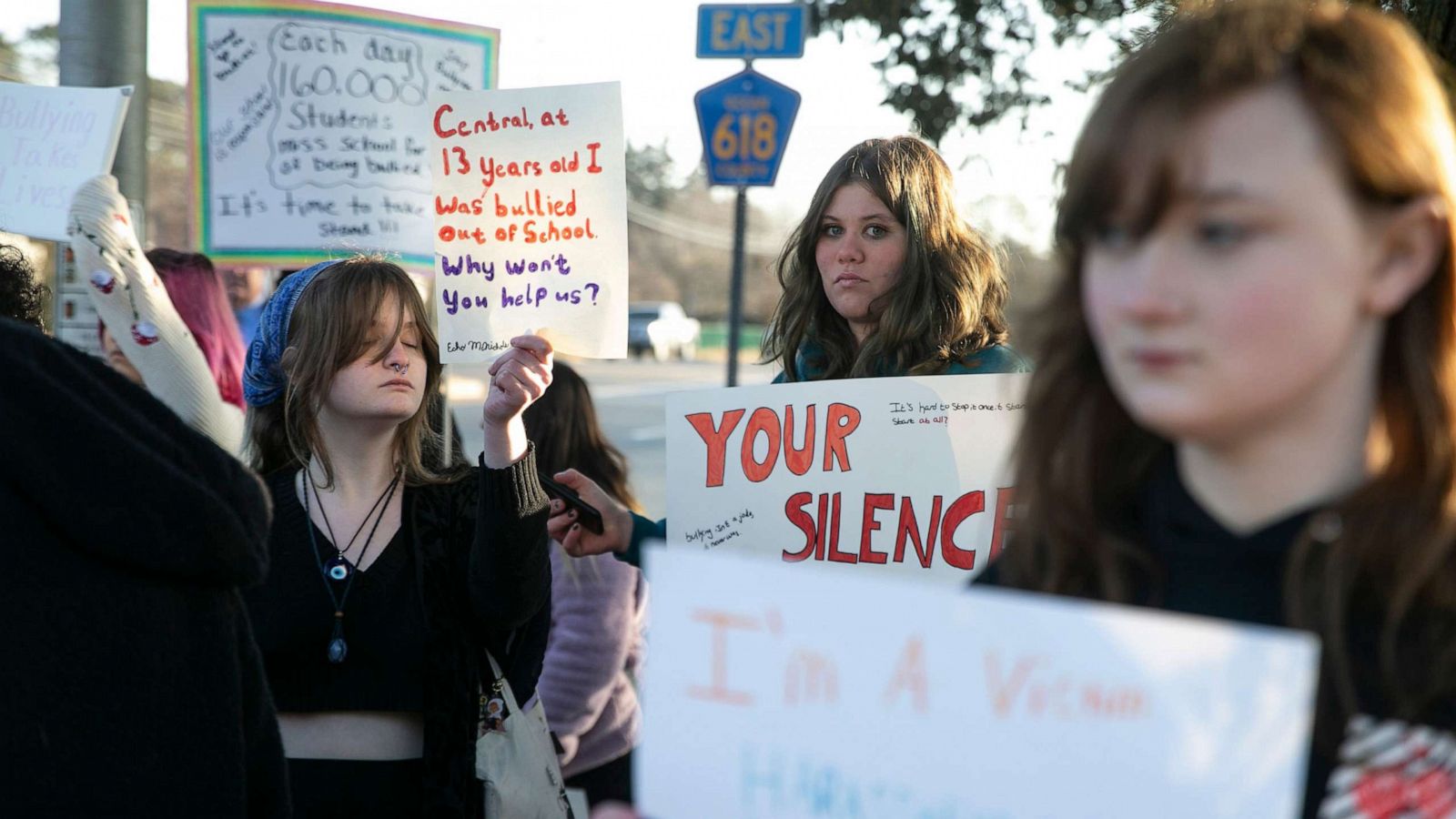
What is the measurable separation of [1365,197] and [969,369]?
176cm

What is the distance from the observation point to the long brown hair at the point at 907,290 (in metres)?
2.96

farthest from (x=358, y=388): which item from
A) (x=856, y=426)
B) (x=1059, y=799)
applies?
(x=1059, y=799)

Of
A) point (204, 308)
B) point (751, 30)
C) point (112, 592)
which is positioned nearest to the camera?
point (112, 592)

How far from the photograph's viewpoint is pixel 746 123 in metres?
6.82

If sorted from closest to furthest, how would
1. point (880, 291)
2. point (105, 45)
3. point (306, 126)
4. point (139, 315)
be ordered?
1. point (880, 291)
2. point (139, 315)
3. point (105, 45)
4. point (306, 126)

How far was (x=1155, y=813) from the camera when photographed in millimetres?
1107

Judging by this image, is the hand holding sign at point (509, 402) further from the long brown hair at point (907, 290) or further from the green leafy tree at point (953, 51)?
the green leafy tree at point (953, 51)

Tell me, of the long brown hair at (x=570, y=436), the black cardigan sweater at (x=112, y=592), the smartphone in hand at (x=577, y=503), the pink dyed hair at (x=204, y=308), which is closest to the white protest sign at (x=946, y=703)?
the black cardigan sweater at (x=112, y=592)

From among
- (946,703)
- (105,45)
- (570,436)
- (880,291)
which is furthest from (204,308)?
(946,703)

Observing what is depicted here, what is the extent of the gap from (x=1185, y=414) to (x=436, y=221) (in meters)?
2.15

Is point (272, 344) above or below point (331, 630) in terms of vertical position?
above

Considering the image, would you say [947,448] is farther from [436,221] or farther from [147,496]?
[147,496]

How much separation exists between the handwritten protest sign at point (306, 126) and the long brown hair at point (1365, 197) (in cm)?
363

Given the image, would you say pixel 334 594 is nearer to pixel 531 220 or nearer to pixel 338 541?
pixel 338 541
